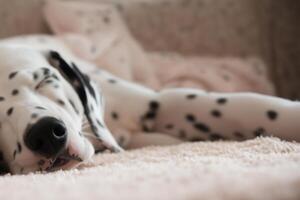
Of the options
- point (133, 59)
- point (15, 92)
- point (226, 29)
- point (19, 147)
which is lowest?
point (19, 147)

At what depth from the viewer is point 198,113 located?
1.87m

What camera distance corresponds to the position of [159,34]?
10.3 feet

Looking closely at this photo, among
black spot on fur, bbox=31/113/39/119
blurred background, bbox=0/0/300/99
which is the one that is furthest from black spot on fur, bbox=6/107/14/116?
blurred background, bbox=0/0/300/99

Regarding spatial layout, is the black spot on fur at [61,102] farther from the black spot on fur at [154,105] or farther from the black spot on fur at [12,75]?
the black spot on fur at [154,105]

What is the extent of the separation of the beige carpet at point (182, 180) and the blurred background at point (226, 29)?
1.83 metres

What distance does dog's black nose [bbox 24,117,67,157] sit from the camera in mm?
1221

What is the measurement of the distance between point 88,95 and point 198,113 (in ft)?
1.29

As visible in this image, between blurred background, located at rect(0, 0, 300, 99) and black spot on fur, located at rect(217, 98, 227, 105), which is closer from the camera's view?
black spot on fur, located at rect(217, 98, 227, 105)

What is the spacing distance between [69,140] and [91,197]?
464 millimetres

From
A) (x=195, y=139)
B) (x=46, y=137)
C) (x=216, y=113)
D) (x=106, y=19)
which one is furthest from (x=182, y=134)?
(x=106, y=19)

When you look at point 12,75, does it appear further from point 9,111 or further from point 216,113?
point 216,113

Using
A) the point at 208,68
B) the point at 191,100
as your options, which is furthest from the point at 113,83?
the point at 208,68

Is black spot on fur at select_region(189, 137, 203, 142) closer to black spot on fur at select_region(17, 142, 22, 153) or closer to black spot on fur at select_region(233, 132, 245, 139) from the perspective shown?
black spot on fur at select_region(233, 132, 245, 139)

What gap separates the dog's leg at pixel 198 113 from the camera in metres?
1.66
